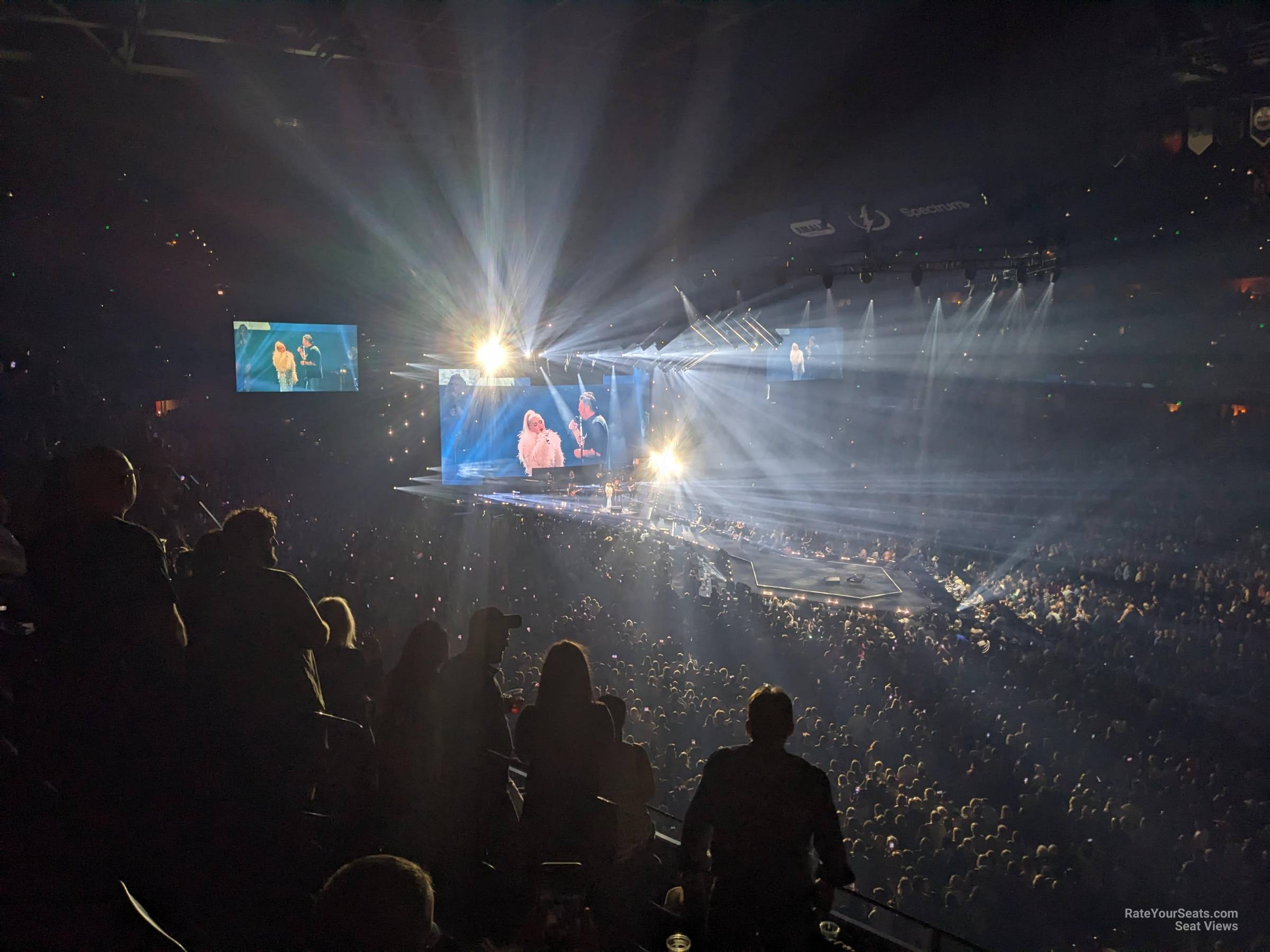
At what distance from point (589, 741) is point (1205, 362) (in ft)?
60.1

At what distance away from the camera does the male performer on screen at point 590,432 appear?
50.4 feet

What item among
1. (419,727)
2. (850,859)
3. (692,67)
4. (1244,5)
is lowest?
(850,859)

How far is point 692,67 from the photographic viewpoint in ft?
22.8

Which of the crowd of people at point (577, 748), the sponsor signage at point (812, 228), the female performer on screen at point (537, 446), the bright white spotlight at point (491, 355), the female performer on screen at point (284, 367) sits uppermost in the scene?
the sponsor signage at point (812, 228)

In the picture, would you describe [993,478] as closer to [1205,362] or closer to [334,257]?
[1205,362]

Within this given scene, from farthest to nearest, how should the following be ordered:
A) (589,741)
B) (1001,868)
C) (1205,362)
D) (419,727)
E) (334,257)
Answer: (1205,362), (334,257), (1001,868), (419,727), (589,741)

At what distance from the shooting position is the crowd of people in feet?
5.71

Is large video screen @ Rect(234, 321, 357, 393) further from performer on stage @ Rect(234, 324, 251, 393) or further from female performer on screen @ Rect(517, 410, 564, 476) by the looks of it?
female performer on screen @ Rect(517, 410, 564, 476)

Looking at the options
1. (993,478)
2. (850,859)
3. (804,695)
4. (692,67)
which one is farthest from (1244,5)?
(993,478)

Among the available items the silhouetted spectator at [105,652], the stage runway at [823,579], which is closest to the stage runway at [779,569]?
the stage runway at [823,579]

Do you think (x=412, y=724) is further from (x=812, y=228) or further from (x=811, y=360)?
(x=811, y=360)

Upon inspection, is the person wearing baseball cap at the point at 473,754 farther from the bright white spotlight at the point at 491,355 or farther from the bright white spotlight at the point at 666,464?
the bright white spotlight at the point at 666,464

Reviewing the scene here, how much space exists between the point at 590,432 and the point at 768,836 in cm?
1411

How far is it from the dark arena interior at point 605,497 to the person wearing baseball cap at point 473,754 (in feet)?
0.04
